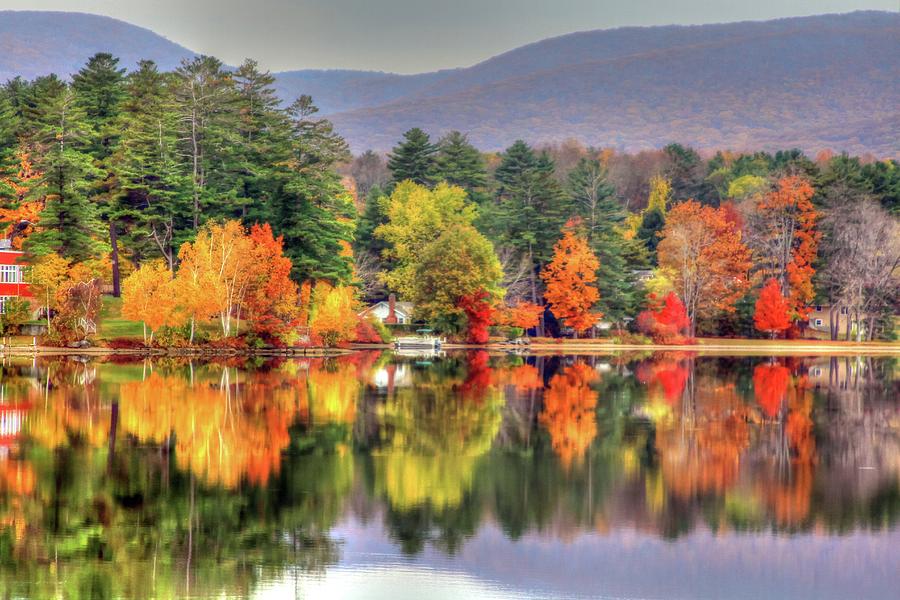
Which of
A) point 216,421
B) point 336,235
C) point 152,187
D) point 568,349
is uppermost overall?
point 152,187

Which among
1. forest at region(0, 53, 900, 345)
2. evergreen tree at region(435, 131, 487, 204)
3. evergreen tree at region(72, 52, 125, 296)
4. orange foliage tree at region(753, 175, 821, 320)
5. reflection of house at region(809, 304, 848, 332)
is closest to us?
forest at region(0, 53, 900, 345)

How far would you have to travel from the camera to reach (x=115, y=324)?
7406cm

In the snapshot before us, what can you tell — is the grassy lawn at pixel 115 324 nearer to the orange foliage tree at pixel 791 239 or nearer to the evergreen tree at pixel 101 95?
the evergreen tree at pixel 101 95

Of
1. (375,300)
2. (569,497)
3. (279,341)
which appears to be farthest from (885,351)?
(569,497)

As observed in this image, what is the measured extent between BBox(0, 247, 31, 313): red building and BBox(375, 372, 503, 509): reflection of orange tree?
3487 centimetres

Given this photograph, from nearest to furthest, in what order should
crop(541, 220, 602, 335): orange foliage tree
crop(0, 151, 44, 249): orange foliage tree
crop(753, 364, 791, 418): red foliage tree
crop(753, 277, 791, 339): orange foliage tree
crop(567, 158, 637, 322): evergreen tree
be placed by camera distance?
crop(753, 364, 791, 418): red foliage tree < crop(0, 151, 44, 249): orange foliage tree < crop(541, 220, 602, 335): orange foliage tree < crop(567, 158, 637, 322): evergreen tree < crop(753, 277, 791, 339): orange foliage tree

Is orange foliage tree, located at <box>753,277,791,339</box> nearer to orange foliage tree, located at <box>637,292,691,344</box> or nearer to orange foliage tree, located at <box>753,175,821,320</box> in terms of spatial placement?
orange foliage tree, located at <box>753,175,821,320</box>

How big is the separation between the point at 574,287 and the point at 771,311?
52.2 ft

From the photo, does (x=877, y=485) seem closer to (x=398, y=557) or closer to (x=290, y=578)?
(x=398, y=557)

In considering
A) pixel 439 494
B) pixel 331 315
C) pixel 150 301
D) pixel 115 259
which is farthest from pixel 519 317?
pixel 439 494

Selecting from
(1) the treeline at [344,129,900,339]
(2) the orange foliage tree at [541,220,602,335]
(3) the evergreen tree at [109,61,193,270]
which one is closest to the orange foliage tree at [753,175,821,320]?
(1) the treeline at [344,129,900,339]

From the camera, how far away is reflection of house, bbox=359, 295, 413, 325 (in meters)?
97.4

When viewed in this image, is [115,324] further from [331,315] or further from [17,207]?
[17,207]

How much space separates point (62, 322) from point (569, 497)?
50.7 metres
